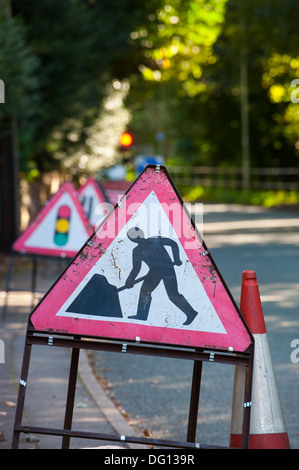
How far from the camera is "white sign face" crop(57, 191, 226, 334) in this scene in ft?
14.1

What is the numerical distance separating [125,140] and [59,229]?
1302 cm

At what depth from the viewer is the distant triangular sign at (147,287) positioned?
4.27 meters

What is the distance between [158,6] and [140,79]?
4741mm

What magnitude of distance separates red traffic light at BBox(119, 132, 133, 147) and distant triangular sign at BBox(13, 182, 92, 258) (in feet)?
41.8

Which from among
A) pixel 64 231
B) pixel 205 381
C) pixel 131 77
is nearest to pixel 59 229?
pixel 64 231

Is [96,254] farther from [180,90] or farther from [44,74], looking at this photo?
[180,90]

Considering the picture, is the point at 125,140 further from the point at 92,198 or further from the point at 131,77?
the point at 92,198

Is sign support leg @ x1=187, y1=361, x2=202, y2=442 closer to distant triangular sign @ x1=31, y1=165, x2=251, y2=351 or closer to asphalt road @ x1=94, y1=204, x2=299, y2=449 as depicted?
distant triangular sign @ x1=31, y1=165, x2=251, y2=351

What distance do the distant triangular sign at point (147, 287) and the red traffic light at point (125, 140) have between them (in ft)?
59.1

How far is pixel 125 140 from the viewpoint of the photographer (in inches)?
887

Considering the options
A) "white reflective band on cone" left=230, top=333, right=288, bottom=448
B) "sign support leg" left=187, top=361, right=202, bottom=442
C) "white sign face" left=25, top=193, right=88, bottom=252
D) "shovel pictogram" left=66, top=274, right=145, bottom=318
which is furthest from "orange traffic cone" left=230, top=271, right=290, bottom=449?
"white sign face" left=25, top=193, right=88, bottom=252
